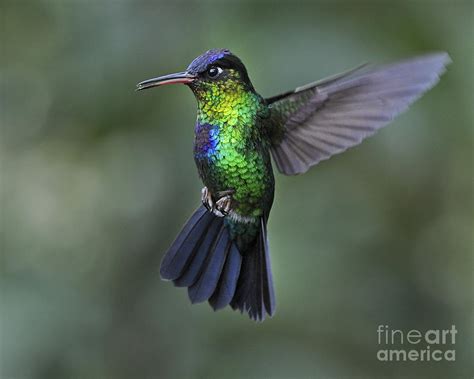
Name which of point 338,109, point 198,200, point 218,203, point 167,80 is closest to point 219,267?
point 218,203

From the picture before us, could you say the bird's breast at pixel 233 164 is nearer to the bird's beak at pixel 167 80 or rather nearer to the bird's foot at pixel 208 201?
the bird's foot at pixel 208 201

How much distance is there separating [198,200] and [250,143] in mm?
944

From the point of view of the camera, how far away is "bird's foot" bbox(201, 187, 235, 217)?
4.30 feet

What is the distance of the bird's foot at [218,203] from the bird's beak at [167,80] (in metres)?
0.23

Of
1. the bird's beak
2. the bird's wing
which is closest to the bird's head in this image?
the bird's beak

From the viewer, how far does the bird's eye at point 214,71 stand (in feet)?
3.99

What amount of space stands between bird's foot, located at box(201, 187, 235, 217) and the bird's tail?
17 centimetres

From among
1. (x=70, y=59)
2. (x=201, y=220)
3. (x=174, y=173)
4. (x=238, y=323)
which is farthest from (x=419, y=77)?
(x=70, y=59)

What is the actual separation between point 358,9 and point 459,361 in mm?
1319

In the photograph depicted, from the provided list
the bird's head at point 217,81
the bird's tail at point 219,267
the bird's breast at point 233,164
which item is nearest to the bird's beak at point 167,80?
the bird's head at point 217,81

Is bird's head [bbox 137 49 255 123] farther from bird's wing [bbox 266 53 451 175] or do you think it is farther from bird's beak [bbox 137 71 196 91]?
bird's wing [bbox 266 53 451 175]

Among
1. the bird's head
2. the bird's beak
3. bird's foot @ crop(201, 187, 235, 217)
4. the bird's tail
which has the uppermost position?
the bird's head

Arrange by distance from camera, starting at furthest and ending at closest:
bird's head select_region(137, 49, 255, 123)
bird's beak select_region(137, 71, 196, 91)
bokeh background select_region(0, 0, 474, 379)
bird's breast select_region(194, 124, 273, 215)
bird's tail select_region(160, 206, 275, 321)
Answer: bokeh background select_region(0, 0, 474, 379) < bird's tail select_region(160, 206, 275, 321) < bird's breast select_region(194, 124, 273, 215) < bird's head select_region(137, 49, 255, 123) < bird's beak select_region(137, 71, 196, 91)

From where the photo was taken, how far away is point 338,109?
1492 millimetres
